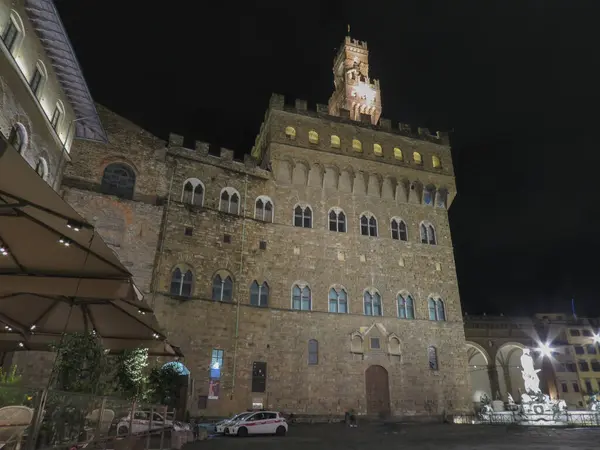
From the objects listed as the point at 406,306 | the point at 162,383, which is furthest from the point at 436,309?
the point at 162,383

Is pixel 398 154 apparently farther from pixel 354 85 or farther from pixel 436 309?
pixel 354 85

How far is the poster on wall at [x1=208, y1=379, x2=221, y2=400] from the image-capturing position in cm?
1950

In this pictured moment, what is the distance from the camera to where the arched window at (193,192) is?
74.3ft

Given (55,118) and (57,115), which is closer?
(55,118)

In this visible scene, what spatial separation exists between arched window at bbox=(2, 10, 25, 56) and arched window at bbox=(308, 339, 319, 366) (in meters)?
18.7

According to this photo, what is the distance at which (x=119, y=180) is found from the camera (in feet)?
70.3

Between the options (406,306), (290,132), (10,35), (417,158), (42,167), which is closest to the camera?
(10,35)

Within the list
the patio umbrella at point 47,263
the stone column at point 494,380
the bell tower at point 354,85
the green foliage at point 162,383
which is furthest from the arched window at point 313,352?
the stone column at point 494,380

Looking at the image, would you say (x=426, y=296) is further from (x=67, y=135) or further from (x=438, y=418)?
(x=67, y=135)

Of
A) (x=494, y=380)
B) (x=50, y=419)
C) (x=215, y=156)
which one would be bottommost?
(x=50, y=419)

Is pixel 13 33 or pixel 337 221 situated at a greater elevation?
pixel 13 33

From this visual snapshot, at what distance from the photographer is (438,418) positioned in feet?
76.9

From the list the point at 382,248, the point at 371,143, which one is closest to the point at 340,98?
the point at 371,143

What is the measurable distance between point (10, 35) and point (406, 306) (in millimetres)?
23681
